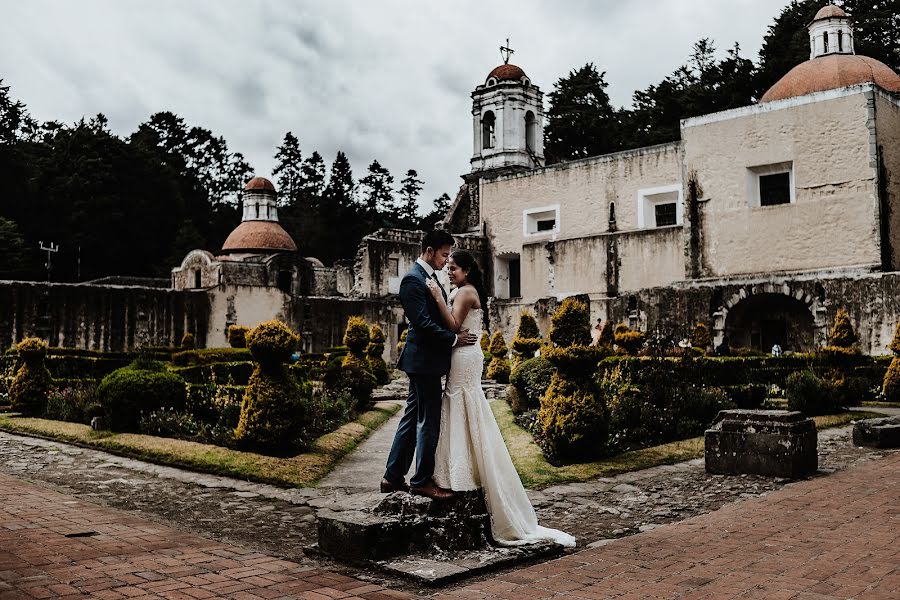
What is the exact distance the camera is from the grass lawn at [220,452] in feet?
27.2

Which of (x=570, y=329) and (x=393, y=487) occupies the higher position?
(x=570, y=329)

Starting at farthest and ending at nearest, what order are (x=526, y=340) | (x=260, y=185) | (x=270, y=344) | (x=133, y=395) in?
(x=260, y=185) < (x=526, y=340) < (x=133, y=395) < (x=270, y=344)

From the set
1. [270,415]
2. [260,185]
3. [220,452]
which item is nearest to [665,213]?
[260,185]

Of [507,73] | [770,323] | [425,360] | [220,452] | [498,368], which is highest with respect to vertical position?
[507,73]

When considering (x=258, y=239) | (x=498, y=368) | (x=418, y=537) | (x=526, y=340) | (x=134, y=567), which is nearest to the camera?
(x=134, y=567)

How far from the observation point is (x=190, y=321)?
28.0 m

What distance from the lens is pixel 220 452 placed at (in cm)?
907

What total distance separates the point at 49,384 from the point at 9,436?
242 centimetres

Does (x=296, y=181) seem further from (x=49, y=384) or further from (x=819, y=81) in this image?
(x=49, y=384)

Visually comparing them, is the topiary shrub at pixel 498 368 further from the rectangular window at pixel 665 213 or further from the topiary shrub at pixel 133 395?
the rectangular window at pixel 665 213

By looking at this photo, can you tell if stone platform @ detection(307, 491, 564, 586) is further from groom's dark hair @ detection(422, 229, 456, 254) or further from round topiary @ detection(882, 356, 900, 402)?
round topiary @ detection(882, 356, 900, 402)

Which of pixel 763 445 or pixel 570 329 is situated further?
pixel 570 329

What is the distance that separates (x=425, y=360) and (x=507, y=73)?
36156 millimetres

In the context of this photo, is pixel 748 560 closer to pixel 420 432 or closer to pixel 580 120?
pixel 420 432
